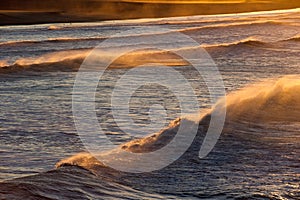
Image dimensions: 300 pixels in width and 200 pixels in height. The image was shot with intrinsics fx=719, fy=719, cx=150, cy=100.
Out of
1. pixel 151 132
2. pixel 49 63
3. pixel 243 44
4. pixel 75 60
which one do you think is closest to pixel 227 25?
pixel 243 44

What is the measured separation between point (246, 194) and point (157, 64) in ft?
46.1

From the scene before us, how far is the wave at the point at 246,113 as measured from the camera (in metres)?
9.32

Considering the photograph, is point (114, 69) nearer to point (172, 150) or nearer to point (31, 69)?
point (31, 69)

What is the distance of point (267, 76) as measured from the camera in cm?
1783

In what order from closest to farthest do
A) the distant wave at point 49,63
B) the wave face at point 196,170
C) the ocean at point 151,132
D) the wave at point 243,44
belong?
the wave face at point 196,170
the ocean at point 151,132
the distant wave at point 49,63
the wave at point 243,44

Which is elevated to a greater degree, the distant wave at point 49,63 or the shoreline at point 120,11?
the shoreline at point 120,11

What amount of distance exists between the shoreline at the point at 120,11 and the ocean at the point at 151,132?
70.9ft

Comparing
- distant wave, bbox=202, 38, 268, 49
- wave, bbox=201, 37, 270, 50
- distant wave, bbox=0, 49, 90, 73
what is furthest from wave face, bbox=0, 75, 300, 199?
wave, bbox=201, 37, 270, 50

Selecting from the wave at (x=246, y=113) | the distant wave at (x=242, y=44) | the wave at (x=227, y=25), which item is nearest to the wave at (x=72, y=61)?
the distant wave at (x=242, y=44)

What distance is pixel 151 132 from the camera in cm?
1077

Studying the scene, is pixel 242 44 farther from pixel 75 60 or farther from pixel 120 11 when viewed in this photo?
pixel 120 11

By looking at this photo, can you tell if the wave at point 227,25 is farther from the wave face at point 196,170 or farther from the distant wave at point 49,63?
the wave face at point 196,170

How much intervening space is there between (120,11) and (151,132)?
42326 millimetres

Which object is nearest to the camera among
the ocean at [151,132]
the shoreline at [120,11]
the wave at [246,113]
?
the ocean at [151,132]
